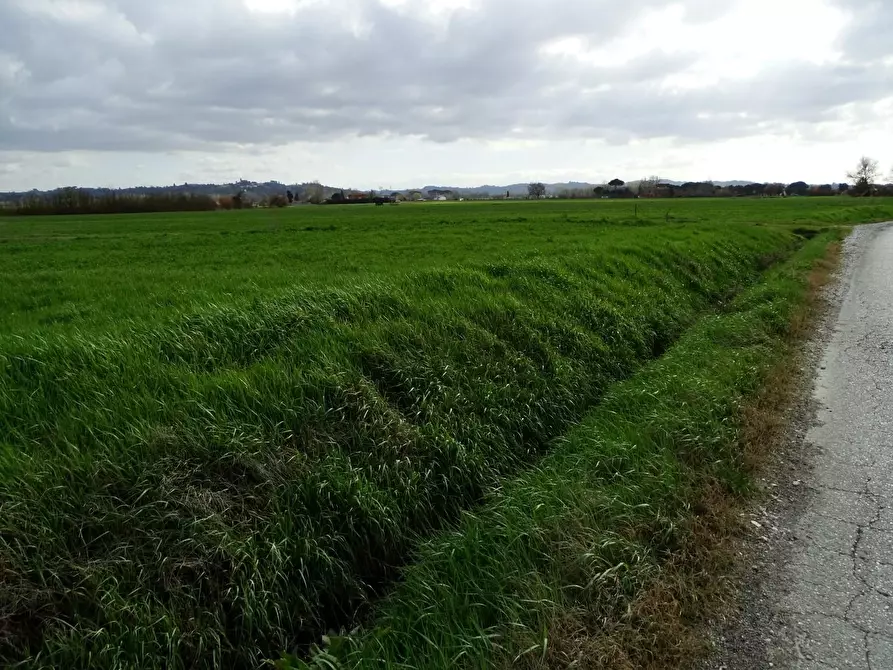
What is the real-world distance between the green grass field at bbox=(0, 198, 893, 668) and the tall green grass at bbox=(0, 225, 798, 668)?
0.02 meters

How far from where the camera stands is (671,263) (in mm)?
16234

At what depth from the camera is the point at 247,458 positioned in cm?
468

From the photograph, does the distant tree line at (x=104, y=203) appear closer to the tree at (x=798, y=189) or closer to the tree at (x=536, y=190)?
the tree at (x=536, y=190)

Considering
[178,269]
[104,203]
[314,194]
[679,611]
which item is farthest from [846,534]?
[314,194]

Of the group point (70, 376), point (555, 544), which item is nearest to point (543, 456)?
point (555, 544)

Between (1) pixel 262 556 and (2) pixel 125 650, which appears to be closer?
(2) pixel 125 650

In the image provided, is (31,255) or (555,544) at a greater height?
(31,255)

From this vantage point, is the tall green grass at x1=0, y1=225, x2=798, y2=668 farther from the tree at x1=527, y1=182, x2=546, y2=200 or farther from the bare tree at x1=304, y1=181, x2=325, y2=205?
the tree at x1=527, y1=182, x2=546, y2=200

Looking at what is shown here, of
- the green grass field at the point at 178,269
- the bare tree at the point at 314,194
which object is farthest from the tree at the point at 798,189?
the green grass field at the point at 178,269

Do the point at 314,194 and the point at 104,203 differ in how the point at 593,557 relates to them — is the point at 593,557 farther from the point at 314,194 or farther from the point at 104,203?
the point at 314,194

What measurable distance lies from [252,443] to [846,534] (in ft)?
16.5

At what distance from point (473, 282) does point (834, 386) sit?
5.97 meters

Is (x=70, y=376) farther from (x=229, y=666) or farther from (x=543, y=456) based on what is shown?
(x=543, y=456)

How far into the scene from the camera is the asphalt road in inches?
137
